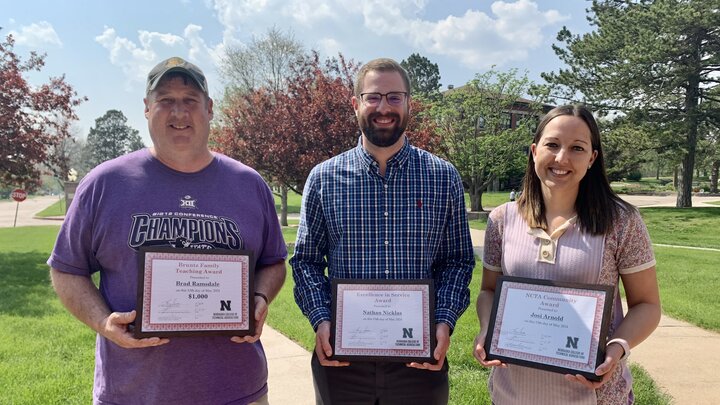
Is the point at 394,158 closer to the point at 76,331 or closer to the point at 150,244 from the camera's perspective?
the point at 150,244

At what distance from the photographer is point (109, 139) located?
90.1 m

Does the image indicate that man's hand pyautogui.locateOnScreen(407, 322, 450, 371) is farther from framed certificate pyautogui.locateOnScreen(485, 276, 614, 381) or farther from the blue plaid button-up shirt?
framed certificate pyautogui.locateOnScreen(485, 276, 614, 381)

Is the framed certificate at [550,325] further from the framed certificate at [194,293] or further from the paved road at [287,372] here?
the paved road at [287,372]

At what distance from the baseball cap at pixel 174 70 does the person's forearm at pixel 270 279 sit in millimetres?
940

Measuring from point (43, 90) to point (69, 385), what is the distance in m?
11.7

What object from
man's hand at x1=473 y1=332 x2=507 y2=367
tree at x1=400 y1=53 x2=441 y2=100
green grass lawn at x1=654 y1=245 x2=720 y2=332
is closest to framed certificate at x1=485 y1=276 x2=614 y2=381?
man's hand at x1=473 y1=332 x2=507 y2=367

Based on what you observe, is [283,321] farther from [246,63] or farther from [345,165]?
[246,63]

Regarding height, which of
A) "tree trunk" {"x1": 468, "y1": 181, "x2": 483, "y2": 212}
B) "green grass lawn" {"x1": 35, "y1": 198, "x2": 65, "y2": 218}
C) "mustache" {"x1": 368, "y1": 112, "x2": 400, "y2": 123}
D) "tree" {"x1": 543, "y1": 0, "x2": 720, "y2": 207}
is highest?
"tree" {"x1": 543, "y1": 0, "x2": 720, "y2": 207}

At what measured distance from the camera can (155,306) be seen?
1.98m

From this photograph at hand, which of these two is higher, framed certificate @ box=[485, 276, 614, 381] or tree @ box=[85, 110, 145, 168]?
tree @ box=[85, 110, 145, 168]

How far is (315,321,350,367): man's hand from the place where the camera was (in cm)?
225

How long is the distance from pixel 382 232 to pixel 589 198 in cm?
99

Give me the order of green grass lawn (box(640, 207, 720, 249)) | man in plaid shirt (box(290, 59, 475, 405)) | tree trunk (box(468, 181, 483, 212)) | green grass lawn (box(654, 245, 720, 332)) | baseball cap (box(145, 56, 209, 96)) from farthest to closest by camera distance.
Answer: tree trunk (box(468, 181, 483, 212))
green grass lawn (box(640, 207, 720, 249))
green grass lawn (box(654, 245, 720, 332))
man in plaid shirt (box(290, 59, 475, 405))
baseball cap (box(145, 56, 209, 96))

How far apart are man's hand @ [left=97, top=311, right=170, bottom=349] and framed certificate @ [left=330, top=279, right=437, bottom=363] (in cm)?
77
